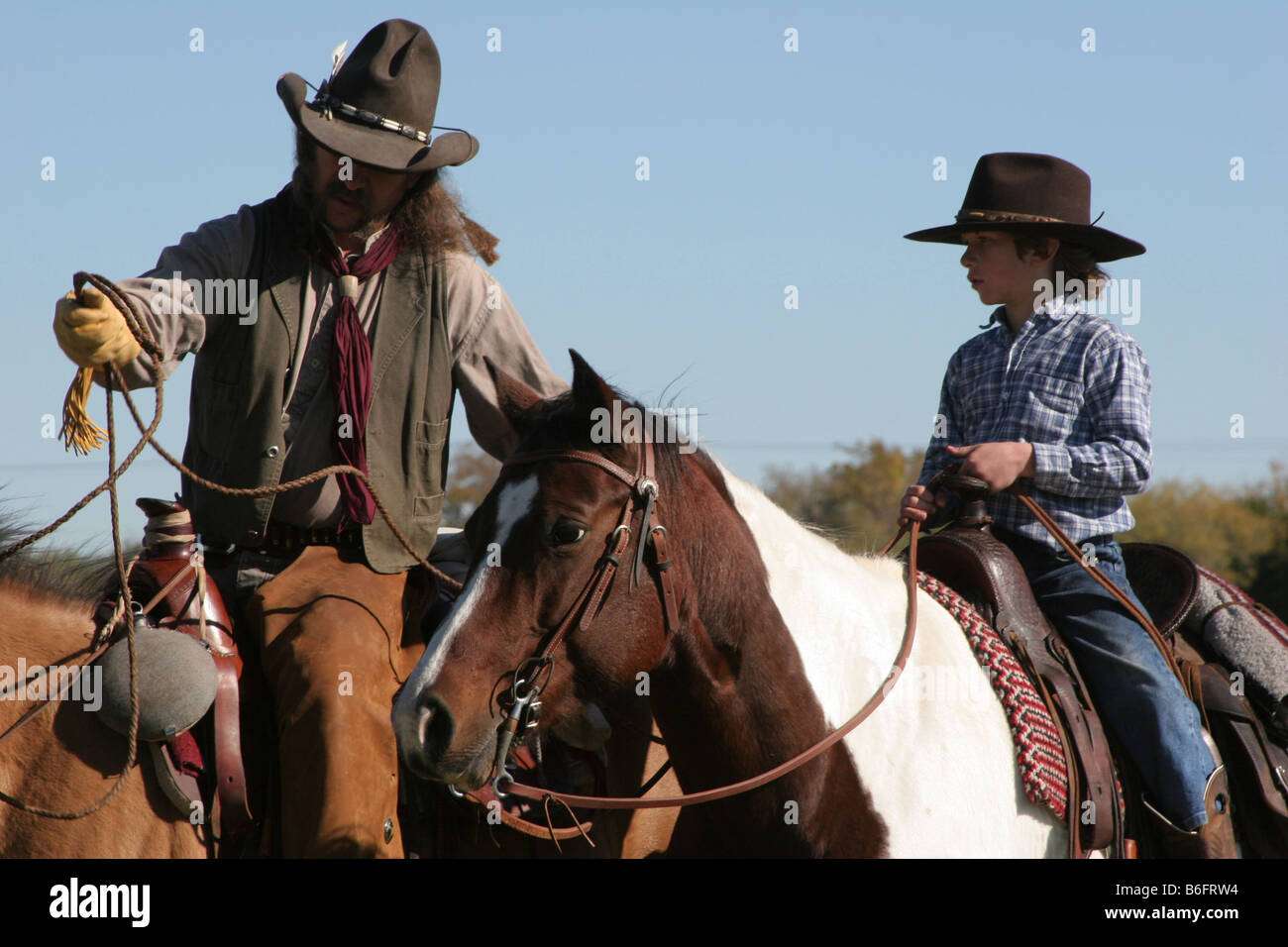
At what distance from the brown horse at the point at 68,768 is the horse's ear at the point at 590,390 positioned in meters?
1.02

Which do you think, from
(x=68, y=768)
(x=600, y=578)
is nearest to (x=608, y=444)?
(x=600, y=578)

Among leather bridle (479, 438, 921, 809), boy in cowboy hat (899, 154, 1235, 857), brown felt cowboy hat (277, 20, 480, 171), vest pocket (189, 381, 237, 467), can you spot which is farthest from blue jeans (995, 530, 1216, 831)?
vest pocket (189, 381, 237, 467)

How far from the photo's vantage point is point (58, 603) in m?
3.96

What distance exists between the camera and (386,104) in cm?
435

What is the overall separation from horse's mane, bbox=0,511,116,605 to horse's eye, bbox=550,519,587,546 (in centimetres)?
172

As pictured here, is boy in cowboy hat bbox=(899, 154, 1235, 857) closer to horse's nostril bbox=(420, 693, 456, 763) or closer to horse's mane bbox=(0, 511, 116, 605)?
horse's nostril bbox=(420, 693, 456, 763)

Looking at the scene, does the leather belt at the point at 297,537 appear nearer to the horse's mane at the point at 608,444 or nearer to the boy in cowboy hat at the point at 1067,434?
the horse's mane at the point at 608,444

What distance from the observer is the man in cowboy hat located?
4094 mm

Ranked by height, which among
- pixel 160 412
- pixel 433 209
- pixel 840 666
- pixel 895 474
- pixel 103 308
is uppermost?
pixel 433 209

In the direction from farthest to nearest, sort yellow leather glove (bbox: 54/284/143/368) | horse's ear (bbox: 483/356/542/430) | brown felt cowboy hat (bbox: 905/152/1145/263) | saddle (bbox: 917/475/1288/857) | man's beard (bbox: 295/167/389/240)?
brown felt cowboy hat (bbox: 905/152/1145/263) → man's beard (bbox: 295/167/389/240) → saddle (bbox: 917/475/1288/857) → horse's ear (bbox: 483/356/542/430) → yellow leather glove (bbox: 54/284/143/368)

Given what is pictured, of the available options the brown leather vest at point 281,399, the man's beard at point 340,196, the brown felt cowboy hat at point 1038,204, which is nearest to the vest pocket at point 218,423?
the brown leather vest at point 281,399
